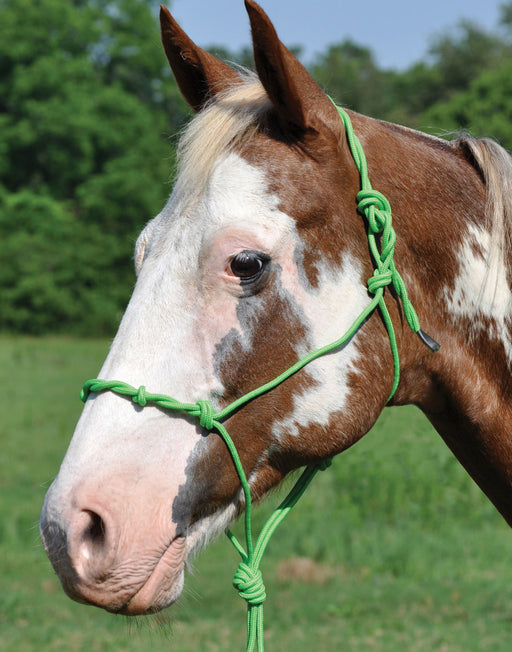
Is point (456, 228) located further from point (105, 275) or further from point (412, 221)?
point (105, 275)

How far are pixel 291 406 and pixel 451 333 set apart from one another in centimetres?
54

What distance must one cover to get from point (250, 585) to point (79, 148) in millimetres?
30395

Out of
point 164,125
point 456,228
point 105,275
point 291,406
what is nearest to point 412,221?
point 456,228

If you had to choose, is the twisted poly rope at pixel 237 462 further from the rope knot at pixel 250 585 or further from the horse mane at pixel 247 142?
the horse mane at pixel 247 142

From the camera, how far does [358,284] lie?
195 centimetres

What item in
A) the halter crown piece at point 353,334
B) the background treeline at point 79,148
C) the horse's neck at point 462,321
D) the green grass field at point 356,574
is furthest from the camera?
the background treeline at point 79,148

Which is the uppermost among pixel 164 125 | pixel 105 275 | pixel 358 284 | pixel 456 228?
pixel 164 125

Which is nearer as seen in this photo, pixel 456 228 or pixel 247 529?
pixel 247 529

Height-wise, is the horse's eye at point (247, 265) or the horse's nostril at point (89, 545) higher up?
the horse's eye at point (247, 265)

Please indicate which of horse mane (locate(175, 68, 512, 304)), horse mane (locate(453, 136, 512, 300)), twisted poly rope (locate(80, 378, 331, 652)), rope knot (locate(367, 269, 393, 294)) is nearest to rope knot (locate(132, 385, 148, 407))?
twisted poly rope (locate(80, 378, 331, 652))

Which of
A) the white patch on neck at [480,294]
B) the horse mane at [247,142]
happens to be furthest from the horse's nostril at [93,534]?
the white patch on neck at [480,294]

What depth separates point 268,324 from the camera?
186 centimetres

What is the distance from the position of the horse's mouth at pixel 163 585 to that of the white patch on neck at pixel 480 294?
100 centimetres

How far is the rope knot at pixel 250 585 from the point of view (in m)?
1.92
